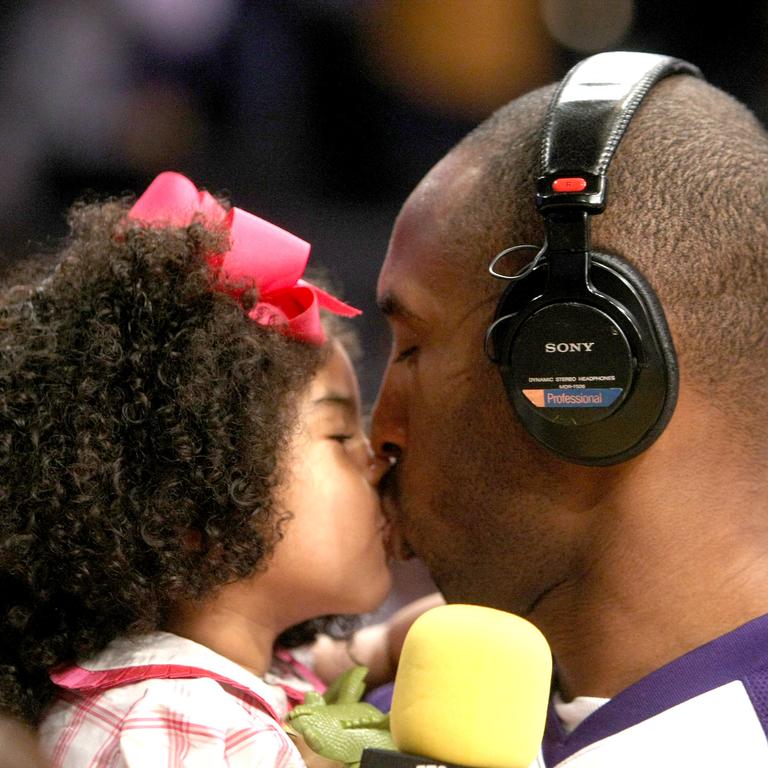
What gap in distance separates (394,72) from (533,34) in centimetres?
34

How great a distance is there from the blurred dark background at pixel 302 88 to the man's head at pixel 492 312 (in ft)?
3.75

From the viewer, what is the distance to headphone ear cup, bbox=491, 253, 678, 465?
2.80 feet

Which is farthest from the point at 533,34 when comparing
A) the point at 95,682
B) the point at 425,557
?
the point at 95,682

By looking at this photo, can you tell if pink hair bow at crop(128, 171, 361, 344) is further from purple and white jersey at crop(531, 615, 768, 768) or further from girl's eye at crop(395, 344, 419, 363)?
purple and white jersey at crop(531, 615, 768, 768)

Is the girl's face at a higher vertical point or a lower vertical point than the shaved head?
lower

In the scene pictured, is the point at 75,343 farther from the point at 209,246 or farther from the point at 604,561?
the point at 604,561

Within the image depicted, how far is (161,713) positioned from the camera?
91cm

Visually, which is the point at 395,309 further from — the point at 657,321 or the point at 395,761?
the point at 395,761

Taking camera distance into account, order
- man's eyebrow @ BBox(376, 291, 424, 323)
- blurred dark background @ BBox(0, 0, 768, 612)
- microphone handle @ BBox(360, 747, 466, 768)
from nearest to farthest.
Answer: microphone handle @ BBox(360, 747, 466, 768) < man's eyebrow @ BBox(376, 291, 424, 323) < blurred dark background @ BBox(0, 0, 768, 612)

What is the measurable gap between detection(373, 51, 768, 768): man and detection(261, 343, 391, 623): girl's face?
108mm

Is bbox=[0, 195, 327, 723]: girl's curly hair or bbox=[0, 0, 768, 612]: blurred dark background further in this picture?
bbox=[0, 0, 768, 612]: blurred dark background

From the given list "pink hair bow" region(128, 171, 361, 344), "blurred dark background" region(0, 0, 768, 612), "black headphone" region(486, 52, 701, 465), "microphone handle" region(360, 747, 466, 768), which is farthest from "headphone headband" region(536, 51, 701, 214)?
"blurred dark background" region(0, 0, 768, 612)

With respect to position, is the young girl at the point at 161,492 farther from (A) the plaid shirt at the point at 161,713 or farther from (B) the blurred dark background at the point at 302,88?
(B) the blurred dark background at the point at 302,88

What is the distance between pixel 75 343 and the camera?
3.29 ft
